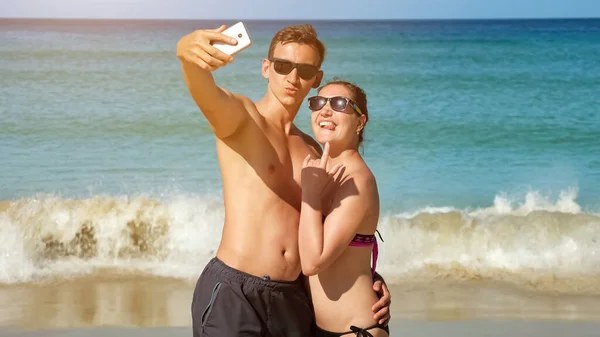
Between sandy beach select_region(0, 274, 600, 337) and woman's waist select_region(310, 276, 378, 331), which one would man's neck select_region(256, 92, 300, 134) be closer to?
woman's waist select_region(310, 276, 378, 331)

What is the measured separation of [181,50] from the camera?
3186mm

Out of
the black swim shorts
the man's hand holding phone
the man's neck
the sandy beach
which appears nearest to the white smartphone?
the man's hand holding phone

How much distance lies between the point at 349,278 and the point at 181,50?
116 cm

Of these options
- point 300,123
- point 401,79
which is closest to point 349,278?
point 300,123

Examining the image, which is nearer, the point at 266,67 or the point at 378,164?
the point at 266,67

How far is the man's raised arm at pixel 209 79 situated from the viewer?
3.07 meters

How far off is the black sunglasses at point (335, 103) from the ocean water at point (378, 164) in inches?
236

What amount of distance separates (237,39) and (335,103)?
0.67m

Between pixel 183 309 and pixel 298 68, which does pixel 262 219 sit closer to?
pixel 298 68

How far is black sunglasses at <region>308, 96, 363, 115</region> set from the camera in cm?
361

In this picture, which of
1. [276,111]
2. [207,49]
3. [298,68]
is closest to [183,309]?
[276,111]

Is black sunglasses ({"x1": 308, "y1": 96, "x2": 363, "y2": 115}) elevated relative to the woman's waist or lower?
elevated

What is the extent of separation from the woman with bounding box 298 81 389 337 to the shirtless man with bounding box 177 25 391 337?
8 cm

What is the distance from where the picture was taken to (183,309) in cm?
780
